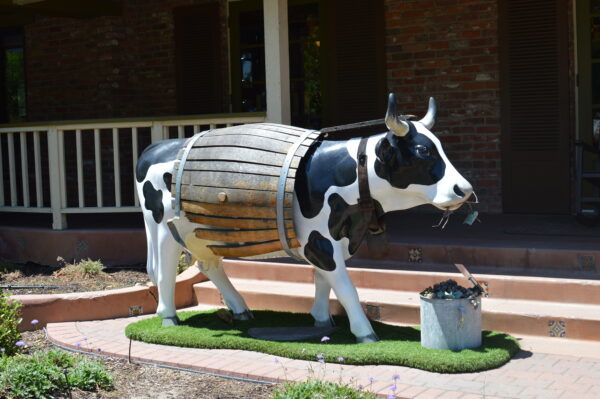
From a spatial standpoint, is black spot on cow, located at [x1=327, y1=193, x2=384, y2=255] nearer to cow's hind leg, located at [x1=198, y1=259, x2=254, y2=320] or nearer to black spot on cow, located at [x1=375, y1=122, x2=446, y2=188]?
black spot on cow, located at [x1=375, y1=122, x2=446, y2=188]

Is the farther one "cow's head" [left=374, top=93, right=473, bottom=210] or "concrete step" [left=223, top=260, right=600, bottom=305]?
"concrete step" [left=223, top=260, right=600, bottom=305]

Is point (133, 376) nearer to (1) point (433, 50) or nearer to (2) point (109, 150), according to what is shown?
(1) point (433, 50)

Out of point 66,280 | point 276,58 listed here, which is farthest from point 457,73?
point 66,280

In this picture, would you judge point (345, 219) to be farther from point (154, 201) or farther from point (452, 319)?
point (154, 201)

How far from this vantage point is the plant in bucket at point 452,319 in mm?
4996

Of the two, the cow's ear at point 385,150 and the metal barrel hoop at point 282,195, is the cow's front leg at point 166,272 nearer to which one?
the metal barrel hoop at point 282,195

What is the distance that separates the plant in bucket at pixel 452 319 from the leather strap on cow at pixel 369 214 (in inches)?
19.8

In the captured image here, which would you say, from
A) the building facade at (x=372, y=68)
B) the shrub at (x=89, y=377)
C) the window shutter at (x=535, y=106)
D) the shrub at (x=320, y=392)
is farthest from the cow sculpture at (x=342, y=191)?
the window shutter at (x=535, y=106)

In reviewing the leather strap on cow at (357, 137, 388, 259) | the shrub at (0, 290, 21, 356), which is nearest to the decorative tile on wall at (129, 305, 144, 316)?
the shrub at (0, 290, 21, 356)

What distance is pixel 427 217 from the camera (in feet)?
28.8

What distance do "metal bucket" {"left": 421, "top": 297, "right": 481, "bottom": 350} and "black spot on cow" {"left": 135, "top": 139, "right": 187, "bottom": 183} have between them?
6.82 ft

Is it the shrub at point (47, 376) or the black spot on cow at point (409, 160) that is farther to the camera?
the black spot on cow at point (409, 160)

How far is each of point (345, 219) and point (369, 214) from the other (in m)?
0.16

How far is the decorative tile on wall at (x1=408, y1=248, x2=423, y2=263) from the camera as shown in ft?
22.2
